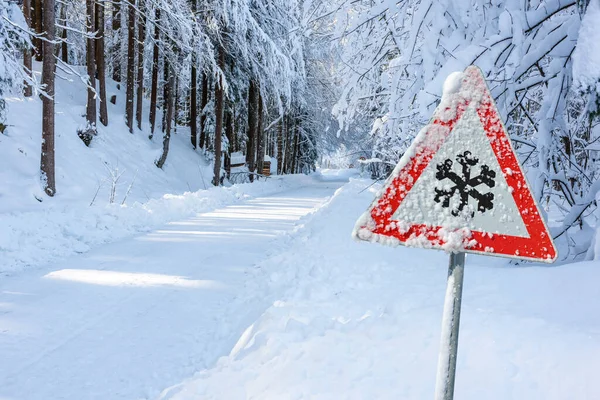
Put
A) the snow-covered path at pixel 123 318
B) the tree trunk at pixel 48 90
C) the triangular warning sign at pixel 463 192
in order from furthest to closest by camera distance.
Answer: the tree trunk at pixel 48 90, the snow-covered path at pixel 123 318, the triangular warning sign at pixel 463 192

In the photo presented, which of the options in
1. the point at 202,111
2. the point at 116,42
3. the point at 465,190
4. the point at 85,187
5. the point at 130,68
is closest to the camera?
the point at 465,190

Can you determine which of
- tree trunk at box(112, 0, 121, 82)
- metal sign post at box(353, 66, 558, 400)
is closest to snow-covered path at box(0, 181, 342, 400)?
metal sign post at box(353, 66, 558, 400)

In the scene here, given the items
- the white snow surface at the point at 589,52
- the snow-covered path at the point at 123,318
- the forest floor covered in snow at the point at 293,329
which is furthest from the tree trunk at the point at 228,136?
the white snow surface at the point at 589,52

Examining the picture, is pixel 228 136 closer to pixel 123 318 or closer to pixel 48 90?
pixel 48 90

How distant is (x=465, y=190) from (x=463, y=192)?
0.01 meters

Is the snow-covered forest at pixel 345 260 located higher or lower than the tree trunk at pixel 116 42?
lower

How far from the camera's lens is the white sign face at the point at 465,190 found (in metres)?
1.84

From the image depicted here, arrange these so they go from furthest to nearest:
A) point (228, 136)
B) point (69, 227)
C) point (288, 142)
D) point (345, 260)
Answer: point (288, 142) → point (228, 136) → point (69, 227) → point (345, 260)

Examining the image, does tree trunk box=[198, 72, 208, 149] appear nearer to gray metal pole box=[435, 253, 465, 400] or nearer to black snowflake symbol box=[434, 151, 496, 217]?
black snowflake symbol box=[434, 151, 496, 217]

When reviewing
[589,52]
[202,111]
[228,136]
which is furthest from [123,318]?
[228,136]

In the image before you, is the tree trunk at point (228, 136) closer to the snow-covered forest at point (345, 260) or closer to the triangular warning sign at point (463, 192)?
the snow-covered forest at point (345, 260)

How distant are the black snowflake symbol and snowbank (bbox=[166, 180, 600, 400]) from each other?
59.3 inches

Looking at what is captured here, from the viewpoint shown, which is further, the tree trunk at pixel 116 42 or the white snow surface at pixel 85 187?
the tree trunk at pixel 116 42

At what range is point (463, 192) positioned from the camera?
6.15ft
